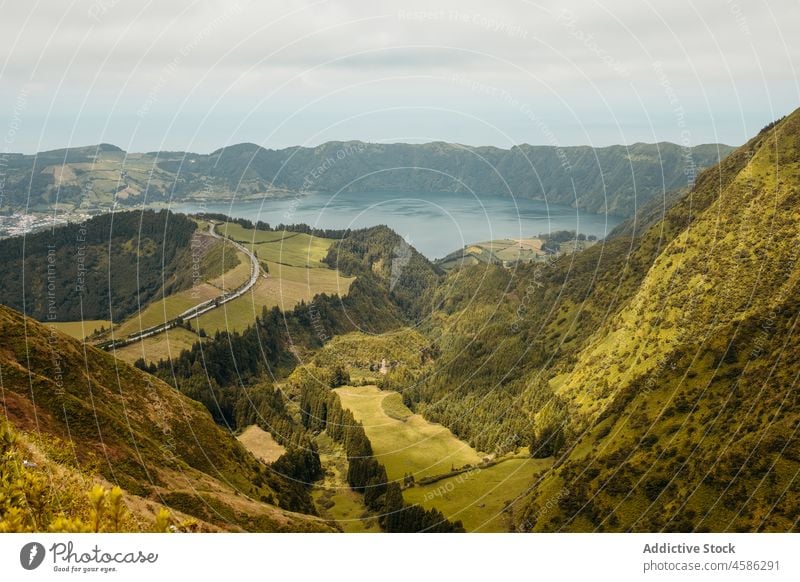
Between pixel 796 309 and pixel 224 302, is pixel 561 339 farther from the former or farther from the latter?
pixel 224 302

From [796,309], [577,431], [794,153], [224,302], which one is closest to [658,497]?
[796,309]

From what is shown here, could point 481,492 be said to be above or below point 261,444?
below

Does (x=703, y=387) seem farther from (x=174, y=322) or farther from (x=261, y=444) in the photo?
(x=174, y=322)

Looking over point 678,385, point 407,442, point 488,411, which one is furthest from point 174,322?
point 678,385

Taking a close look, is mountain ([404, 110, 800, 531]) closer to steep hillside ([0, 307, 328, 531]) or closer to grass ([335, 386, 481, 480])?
grass ([335, 386, 481, 480])

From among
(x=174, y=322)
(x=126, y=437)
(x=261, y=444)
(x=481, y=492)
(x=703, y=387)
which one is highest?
(x=703, y=387)

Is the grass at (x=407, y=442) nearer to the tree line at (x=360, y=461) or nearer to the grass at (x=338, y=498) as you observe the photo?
the tree line at (x=360, y=461)

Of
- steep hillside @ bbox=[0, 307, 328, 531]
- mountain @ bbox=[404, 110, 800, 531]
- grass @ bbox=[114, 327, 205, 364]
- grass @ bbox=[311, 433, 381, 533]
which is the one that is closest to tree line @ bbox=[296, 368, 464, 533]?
grass @ bbox=[311, 433, 381, 533]
